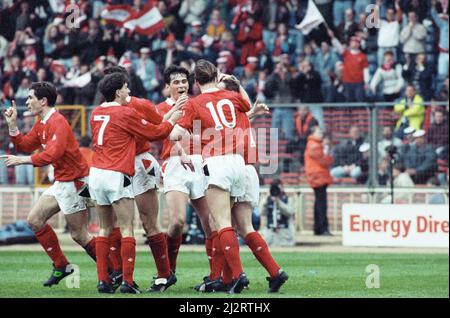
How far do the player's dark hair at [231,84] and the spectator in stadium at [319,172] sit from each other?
365 inches

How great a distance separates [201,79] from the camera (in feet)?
43.4

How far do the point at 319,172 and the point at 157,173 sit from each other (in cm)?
938

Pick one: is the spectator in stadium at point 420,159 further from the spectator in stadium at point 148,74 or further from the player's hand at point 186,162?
the player's hand at point 186,162

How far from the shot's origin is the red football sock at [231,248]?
12.9 meters

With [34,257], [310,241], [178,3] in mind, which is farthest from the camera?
[178,3]

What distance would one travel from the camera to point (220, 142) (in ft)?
43.0

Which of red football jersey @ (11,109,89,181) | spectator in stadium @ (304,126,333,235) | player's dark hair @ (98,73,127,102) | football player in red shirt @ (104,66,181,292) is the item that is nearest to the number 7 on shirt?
player's dark hair @ (98,73,127,102)

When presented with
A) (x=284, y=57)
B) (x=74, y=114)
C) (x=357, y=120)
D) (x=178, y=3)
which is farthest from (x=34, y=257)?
(x=178, y=3)

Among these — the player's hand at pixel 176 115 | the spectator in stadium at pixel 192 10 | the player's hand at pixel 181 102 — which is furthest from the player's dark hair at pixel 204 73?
the spectator in stadium at pixel 192 10

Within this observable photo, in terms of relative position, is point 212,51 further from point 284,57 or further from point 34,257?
point 34,257

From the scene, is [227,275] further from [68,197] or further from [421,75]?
[421,75]

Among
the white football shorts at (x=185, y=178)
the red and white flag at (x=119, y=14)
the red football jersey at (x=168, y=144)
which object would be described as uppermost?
the red and white flag at (x=119, y=14)

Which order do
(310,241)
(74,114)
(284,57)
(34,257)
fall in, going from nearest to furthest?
(34,257), (310,241), (74,114), (284,57)

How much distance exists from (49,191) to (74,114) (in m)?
9.89
